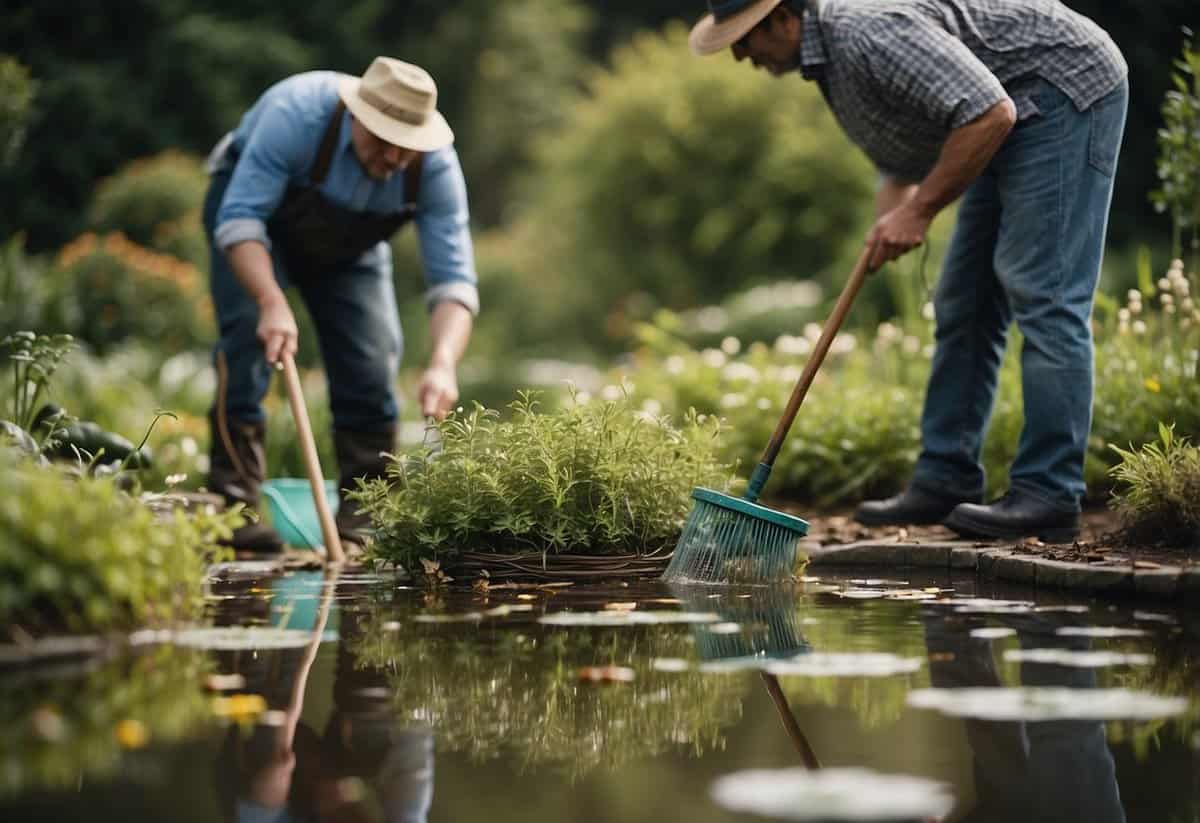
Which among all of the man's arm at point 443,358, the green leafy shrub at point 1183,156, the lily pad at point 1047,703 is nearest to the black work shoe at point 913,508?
the green leafy shrub at point 1183,156

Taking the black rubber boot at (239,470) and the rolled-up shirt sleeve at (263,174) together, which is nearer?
the rolled-up shirt sleeve at (263,174)

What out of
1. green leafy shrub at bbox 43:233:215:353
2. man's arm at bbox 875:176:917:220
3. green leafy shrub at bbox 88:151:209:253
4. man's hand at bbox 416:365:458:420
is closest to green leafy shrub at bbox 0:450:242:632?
man's hand at bbox 416:365:458:420

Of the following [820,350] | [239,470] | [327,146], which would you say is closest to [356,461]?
[239,470]

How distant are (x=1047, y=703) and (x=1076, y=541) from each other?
170cm

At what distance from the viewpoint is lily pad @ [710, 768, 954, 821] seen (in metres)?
1.67

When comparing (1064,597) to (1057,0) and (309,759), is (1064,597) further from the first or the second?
(309,759)

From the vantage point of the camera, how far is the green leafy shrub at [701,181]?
545 inches

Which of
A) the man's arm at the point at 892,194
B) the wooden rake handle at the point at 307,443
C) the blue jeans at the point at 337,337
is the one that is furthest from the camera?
the blue jeans at the point at 337,337

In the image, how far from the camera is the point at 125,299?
32.3ft

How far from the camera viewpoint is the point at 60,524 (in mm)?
2303

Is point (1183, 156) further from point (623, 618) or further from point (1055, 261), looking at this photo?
point (623, 618)

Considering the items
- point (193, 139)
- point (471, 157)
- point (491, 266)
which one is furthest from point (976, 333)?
point (471, 157)

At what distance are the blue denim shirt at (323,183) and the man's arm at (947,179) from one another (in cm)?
127

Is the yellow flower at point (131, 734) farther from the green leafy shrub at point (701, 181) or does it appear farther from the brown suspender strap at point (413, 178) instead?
the green leafy shrub at point (701, 181)
